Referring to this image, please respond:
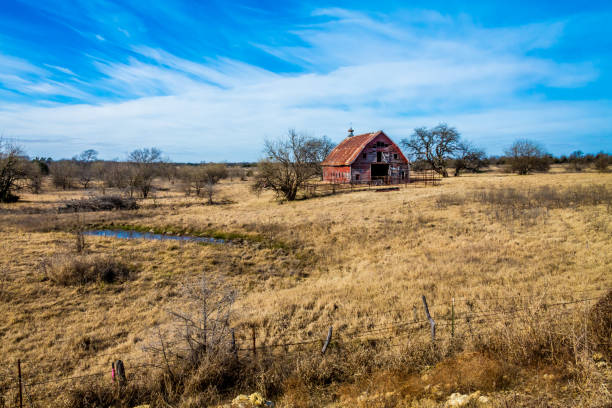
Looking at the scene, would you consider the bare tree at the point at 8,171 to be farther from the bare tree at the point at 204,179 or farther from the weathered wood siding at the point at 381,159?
the weathered wood siding at the point at 381,159

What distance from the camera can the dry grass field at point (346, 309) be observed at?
17.4 ft

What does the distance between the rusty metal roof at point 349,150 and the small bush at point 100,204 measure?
24.7m

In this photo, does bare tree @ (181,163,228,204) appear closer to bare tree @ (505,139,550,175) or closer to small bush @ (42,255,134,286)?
small bush @ (42,255,134,286)

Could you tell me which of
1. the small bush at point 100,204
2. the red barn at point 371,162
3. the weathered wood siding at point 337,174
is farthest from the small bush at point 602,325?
the small bush at point 100,204

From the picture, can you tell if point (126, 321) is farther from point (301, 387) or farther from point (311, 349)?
point (301, 387)

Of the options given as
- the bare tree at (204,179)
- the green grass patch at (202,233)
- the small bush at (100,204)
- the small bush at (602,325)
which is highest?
the bare tree at (204,179)

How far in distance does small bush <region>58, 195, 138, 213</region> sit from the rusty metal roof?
24.7m

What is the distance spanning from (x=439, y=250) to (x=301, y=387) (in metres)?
11.3

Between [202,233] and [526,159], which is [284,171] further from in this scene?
[526,159]

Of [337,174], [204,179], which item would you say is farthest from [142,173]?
[337,174]

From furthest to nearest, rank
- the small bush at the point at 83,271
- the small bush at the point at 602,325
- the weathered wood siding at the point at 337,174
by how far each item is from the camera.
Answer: the weathered wood siding at the point at 337,174 < the small bush at the point at 83,271 < the small bush at the point at 602,325

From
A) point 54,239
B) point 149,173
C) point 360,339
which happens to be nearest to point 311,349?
point 360,339

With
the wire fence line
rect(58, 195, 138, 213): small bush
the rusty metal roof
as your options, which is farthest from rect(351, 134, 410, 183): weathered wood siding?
the wire fence line

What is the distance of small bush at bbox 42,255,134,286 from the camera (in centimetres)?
1202
